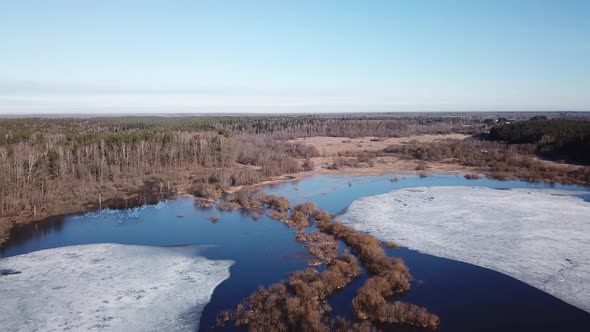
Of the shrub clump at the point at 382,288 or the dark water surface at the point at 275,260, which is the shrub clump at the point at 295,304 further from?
the shrub clump at the point at 382,288

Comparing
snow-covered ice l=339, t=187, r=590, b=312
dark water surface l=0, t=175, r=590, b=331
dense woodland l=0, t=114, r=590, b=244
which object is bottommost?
dark water surface l=0, t=175, r=590, b=331

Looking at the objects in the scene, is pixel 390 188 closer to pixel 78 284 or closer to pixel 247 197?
pixel 247 197

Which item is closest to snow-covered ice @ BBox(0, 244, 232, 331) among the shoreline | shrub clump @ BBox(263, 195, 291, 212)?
the shoreline

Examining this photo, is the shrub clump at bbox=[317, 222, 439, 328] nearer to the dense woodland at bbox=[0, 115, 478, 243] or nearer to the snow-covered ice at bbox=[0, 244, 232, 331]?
the snow-covered ice at bbox=[0, 244, 232, 331]

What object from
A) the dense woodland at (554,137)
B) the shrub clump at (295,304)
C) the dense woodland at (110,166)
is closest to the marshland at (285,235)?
the shrub clump at (295,304)

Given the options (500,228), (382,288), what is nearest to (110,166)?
(382,288)

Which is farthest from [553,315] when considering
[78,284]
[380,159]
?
[380,159]
